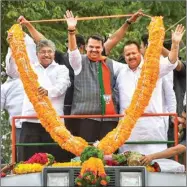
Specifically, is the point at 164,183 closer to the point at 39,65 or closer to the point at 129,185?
the point at 129,185

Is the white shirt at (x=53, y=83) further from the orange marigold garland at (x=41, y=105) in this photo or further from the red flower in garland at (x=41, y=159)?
the red flower in garland at (x=41, y=159)

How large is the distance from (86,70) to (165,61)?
0.90 metres

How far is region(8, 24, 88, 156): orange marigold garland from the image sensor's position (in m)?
9.76

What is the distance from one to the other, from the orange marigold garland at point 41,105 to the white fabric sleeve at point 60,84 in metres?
0.37

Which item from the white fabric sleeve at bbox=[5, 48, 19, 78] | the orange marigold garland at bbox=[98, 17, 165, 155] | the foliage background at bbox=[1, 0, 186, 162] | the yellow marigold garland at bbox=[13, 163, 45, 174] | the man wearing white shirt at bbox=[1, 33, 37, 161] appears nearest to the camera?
the yellow marigold garland at bbox=[13, 163, 45, 174]

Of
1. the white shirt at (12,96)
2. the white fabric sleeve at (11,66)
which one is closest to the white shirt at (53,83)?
the white fabric sleeve at (11,66)

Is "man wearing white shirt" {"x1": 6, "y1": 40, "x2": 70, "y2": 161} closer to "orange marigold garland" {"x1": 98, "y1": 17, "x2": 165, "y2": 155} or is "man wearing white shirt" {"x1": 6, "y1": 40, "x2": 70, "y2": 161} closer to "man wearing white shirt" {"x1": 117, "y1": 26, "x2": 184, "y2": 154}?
"man wearing white shirt" {"x1": 117, "y1": 26, "x2": 184, "y2": 154}

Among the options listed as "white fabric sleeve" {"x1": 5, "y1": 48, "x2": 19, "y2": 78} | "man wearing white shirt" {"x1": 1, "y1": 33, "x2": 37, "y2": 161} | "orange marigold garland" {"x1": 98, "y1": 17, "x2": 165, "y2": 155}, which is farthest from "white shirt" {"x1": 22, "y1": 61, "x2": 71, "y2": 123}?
"orange marigold garland" {"x1": 98, "y1": 17, "x2": 165, "y2": 155}

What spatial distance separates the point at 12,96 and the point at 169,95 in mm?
2012

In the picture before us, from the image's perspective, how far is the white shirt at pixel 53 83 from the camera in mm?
10625

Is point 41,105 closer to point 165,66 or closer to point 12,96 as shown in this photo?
point 165,66

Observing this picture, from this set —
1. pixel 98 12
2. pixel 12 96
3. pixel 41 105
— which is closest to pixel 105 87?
pixel 41 105

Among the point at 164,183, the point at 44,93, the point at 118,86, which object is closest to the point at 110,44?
the point at 118,86

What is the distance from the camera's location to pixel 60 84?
35.0ft
